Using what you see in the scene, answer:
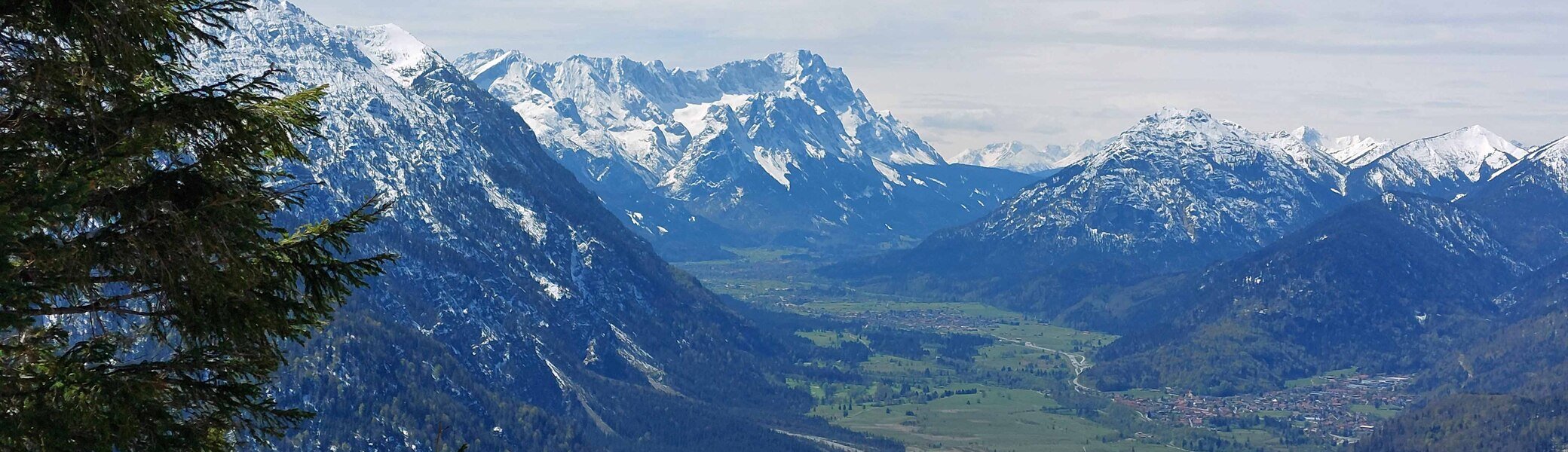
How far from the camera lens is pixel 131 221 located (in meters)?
23.5

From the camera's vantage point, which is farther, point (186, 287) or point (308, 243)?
point (308, 243)

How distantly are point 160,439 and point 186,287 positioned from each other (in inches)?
106

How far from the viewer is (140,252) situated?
76.4ft

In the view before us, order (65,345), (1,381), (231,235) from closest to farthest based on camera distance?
(1,381), (231,235), (65,345)

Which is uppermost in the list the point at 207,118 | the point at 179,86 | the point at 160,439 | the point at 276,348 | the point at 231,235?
the point at 179,86

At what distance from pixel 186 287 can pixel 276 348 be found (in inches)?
99.0

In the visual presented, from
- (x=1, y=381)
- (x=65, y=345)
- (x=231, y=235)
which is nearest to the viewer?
(x=1, y=381)

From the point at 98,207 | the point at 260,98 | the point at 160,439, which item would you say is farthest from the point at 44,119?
the point at 160,439

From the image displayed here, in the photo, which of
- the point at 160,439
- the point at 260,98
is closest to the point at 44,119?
the point at 260,98

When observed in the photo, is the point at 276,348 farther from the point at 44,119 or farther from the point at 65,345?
the point at 44,119

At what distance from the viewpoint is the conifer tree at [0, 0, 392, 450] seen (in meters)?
22.6

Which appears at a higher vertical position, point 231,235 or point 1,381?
point 231,235

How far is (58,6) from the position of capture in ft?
76.0

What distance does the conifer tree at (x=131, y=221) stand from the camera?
22594 mm
